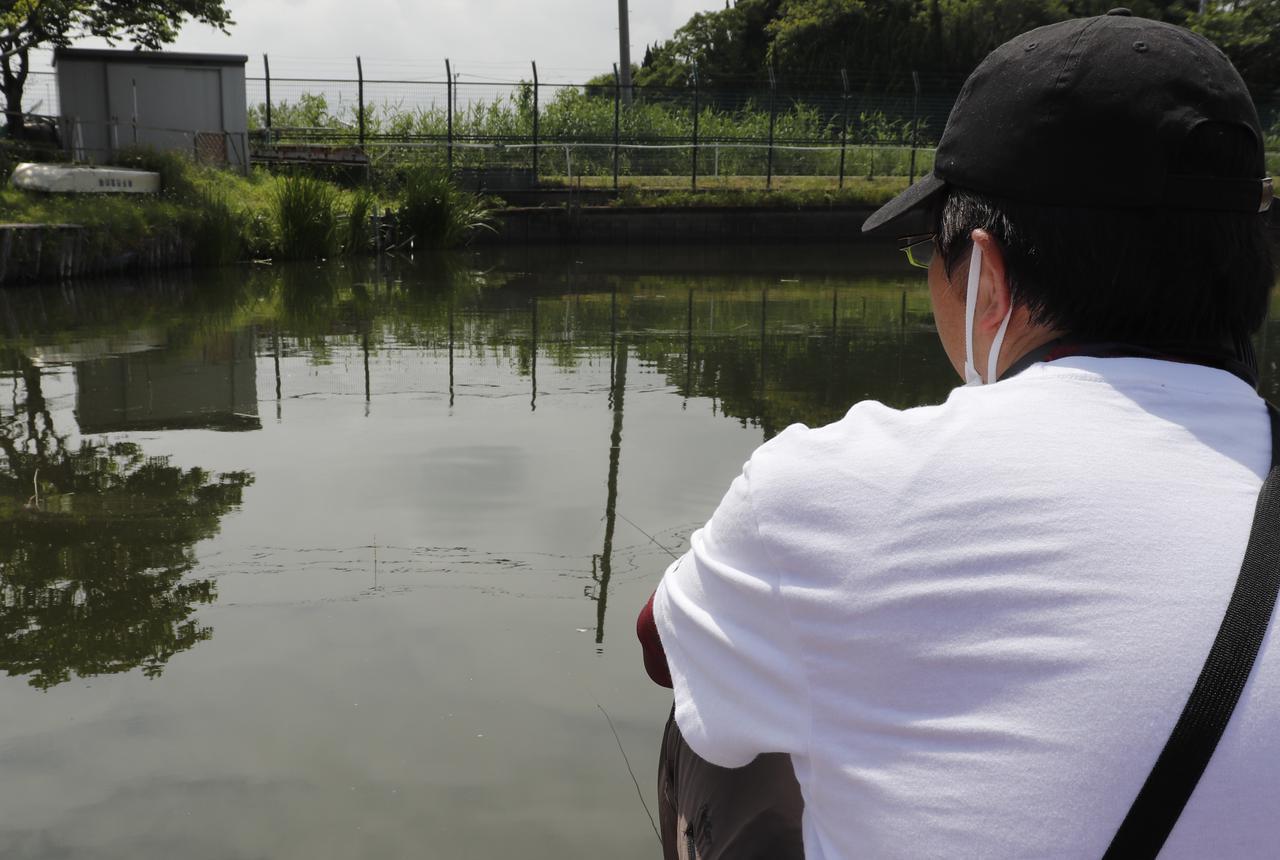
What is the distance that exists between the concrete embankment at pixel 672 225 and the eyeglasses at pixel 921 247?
16206mm

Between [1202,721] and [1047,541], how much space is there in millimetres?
151

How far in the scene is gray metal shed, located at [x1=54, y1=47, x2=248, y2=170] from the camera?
53.9ft

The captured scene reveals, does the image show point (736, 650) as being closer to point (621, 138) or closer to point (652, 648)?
point (652, 648)

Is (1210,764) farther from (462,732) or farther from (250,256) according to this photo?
(250,256)

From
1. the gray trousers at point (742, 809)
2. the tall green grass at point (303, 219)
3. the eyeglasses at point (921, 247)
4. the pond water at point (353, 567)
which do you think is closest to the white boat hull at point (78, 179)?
the tall green grass at point (303, 219)

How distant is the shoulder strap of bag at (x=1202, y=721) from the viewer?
780mm

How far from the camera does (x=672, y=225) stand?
18.1 meters

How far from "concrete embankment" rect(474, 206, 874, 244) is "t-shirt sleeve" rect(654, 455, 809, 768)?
→ 54.1 feet

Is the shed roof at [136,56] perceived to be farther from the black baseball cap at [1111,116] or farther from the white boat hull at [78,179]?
the black baseball cap at [1111,116]

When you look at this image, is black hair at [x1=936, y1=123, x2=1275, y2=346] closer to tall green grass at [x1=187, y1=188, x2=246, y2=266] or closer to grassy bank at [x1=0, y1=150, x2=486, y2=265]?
grassy bank at [x1=0, y1=150, x2=486, y2=265]

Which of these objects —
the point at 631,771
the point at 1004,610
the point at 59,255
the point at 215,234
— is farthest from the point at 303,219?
the point at 1004,610

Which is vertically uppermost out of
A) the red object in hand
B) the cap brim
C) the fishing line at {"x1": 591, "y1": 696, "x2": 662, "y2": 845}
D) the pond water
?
the cap brim

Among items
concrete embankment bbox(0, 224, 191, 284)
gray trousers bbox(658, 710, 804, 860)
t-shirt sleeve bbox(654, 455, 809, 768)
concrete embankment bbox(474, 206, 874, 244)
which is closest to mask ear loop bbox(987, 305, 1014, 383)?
t-shirt sleeve bbox(654, 455, 809, 768)

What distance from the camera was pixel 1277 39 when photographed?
3067 cm
